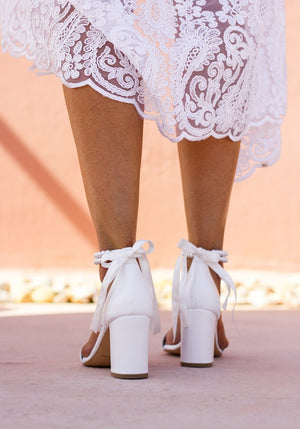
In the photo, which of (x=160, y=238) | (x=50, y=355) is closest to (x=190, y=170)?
(x=50, y=355)

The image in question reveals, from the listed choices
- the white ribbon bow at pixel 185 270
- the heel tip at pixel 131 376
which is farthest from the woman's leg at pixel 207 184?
the heel tip at pixel 131 376

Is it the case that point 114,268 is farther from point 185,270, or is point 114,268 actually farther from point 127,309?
point 185,270

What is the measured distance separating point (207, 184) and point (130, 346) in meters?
0.33

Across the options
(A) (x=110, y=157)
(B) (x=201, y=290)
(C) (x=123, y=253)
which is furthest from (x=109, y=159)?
(B) (x=201, y=290)

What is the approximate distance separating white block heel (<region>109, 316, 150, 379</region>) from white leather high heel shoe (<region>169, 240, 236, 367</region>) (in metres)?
0.12

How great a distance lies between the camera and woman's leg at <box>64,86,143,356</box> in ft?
2.95

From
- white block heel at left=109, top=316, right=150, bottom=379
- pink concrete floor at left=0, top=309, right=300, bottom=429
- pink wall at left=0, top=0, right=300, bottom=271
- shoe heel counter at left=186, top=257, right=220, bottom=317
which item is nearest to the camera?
pink concrete floor at left=0, top=309, right=300, bottom=429

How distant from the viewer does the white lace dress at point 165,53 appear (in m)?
0.89

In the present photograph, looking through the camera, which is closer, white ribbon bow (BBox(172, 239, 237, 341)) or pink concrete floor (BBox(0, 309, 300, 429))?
pink concrete floor (BBox(0, 309, 300, 429))

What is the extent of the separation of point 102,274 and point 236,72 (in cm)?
39

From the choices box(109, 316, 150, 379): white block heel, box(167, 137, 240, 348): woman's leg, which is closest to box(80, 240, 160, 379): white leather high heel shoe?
box(109, 316, 150, 379): white block heel

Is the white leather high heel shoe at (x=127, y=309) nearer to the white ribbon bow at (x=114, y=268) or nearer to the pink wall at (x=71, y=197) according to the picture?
the white ribbon bow at (x=114, y=268)

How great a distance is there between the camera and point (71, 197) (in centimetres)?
318

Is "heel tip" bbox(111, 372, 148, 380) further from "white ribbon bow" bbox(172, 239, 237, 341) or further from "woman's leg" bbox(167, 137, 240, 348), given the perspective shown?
"woman's leg" bbox(167, 137, 240, 348)
